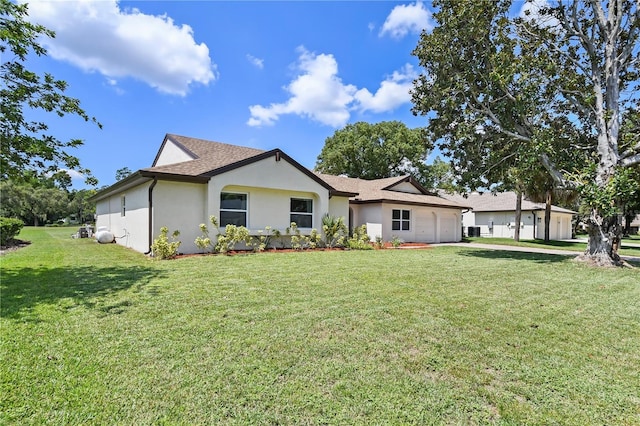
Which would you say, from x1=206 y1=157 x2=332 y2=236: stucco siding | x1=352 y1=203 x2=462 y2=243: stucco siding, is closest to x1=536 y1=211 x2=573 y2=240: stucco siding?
x1=352 y1=203 x2=462 y2=243: stucco siding

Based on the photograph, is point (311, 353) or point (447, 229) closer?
point (311, 353)

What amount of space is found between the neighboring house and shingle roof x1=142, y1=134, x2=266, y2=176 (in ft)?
70.9

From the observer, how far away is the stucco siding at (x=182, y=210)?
39.2ft

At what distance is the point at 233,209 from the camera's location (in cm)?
1374

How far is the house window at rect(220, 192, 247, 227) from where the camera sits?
13483 millimetres

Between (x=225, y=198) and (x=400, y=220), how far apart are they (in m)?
12.3

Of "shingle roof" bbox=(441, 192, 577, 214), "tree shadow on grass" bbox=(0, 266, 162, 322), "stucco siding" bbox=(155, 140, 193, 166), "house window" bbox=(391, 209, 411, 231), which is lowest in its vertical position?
"tree shadow on grass" bbox=(0, 266, 162, 322)

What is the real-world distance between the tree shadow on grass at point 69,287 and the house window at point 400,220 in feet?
51.2

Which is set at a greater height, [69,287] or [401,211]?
[401,211]

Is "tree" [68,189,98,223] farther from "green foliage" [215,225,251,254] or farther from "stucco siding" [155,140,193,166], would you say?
"green foliage" [215,225,251,254]

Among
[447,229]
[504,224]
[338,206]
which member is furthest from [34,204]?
[504,224]

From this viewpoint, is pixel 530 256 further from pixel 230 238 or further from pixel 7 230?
pixel 7 230

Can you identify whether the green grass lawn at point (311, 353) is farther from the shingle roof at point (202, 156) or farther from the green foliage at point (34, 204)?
the green foliage at point (34, 204)

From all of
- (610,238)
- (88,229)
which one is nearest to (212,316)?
(610,238)
